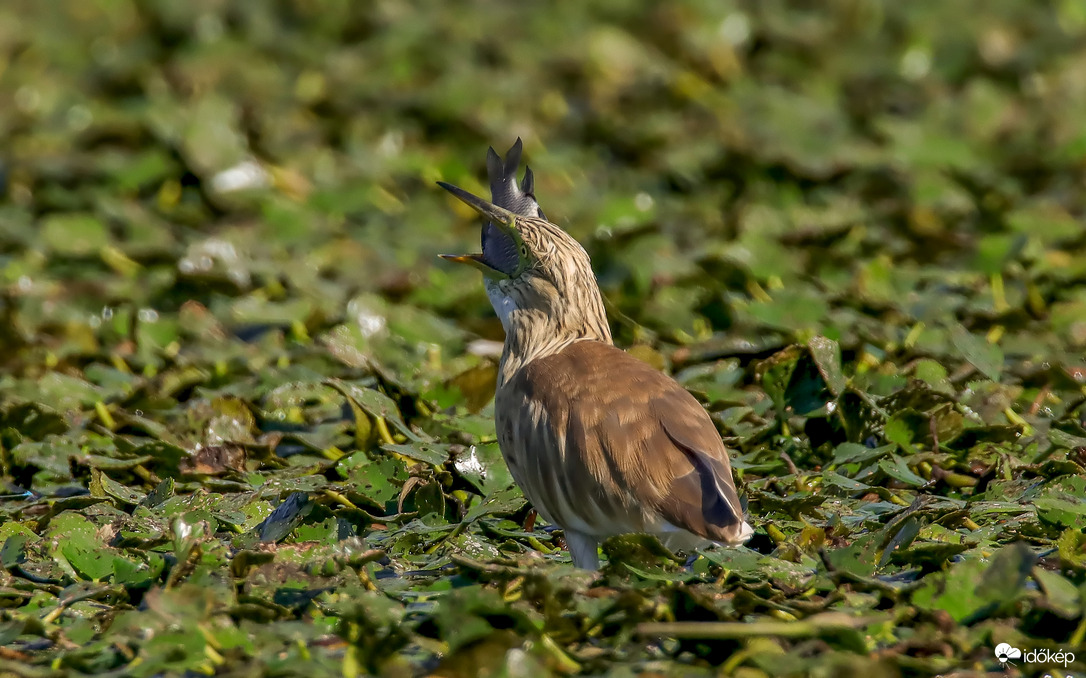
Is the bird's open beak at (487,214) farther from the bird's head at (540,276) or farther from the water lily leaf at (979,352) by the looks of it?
the water lily leaf at (979,352)

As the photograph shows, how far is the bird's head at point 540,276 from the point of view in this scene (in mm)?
4707

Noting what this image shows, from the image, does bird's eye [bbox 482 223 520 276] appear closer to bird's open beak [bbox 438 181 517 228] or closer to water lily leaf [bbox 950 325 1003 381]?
bird's open beak [bbox 438 181 517 228]

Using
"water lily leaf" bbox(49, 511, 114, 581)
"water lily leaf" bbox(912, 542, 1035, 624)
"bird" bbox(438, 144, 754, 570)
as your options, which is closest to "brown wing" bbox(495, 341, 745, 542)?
"bird" bbox(438, 144, 754, 570)

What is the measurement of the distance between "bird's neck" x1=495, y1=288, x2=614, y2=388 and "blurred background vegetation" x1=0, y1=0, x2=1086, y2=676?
1.29 ft

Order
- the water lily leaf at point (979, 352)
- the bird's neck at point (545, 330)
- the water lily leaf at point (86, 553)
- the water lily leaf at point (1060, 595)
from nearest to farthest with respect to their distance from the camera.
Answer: the water lily leaf at point (1060, 595) < the water lily leaf at point (86, 553) < the bird's neck at point (545, 330) < the water lily leaf at point (979, 352)

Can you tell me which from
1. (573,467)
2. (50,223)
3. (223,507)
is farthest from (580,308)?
(50,223)

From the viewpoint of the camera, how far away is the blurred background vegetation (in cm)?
375

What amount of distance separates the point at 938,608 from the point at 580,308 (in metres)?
1.57

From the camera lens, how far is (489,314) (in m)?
7.04

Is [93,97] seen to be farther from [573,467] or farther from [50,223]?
[573,467]

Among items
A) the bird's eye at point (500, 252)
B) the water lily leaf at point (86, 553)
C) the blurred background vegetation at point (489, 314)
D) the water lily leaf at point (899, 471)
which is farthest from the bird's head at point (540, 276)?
the water lily leaf at point (86, 553)

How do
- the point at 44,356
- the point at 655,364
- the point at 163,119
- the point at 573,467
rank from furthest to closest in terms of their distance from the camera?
1. the point at 163,119
2. the point at 44,356
3. the point at 655,364
4. the point at 573,467

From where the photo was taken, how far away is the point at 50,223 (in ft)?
25.5

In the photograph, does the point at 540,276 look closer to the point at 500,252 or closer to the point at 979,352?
the point at 500,252
